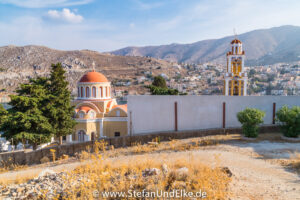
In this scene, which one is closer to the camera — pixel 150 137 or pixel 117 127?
pixel 150 137

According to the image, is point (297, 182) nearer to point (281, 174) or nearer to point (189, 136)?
point (281, 174)

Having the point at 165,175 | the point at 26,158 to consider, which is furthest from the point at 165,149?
the point at 26,158

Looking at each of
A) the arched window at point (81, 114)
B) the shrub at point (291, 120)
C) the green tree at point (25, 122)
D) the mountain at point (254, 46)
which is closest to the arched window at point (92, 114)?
the arched window at point (81, 114)

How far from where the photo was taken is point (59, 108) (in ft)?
53.0

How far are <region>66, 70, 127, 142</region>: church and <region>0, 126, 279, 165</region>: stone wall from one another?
8984mm

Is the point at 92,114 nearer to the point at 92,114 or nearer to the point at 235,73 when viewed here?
the point at 92,114

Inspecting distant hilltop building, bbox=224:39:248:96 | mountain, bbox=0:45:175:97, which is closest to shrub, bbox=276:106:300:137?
distant hilltop building, bbox=224:39:248:96

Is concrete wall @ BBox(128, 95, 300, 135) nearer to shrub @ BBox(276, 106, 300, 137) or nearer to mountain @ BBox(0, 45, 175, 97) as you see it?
shrub @ BBox(276, 106, 300, 137)

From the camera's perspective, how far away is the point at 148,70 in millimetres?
103125

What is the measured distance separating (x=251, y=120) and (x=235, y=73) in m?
12.7

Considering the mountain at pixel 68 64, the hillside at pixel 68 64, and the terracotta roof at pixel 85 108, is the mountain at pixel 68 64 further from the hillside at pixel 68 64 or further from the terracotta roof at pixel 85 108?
the terracotta roof at pixel 85 108

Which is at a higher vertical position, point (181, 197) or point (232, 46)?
point (232, 46)

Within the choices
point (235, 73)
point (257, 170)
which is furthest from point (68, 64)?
point (257, 170)

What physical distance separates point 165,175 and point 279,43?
643 ft
